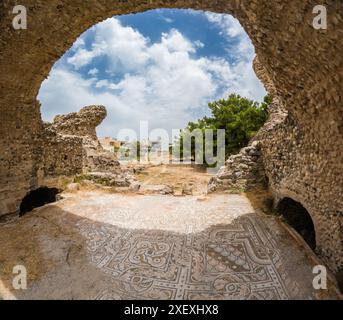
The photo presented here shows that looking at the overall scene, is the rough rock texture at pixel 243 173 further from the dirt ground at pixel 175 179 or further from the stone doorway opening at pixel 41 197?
the stone doorway opening at pixel 41 197

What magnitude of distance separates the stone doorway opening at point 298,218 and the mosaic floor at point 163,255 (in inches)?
20.3

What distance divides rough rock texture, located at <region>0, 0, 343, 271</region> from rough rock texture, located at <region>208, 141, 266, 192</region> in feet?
1.78

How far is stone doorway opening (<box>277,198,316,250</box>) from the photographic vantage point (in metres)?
4.81

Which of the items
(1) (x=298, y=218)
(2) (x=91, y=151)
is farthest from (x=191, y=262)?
(2) (x=91, y=151)

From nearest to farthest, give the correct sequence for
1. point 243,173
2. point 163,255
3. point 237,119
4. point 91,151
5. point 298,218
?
point 163,255 → point 298,218 → point 243,173 → point 91,151 → point 237,119

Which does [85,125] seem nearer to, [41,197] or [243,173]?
[41,197]

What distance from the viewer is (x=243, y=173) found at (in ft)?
22.9

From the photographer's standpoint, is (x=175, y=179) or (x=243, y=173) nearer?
(x=243, y=173)

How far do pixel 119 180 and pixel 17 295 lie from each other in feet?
15.7

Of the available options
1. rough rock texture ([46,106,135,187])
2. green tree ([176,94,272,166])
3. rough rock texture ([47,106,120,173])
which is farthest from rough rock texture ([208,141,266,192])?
green tree ([176,94,272,166])

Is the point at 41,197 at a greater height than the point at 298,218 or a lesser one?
lesser

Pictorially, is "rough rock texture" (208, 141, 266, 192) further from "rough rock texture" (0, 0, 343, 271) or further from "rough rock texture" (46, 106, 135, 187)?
"rough rock texture" (46, 106, 135, 187)

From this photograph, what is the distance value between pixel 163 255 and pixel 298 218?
9.07 feet
